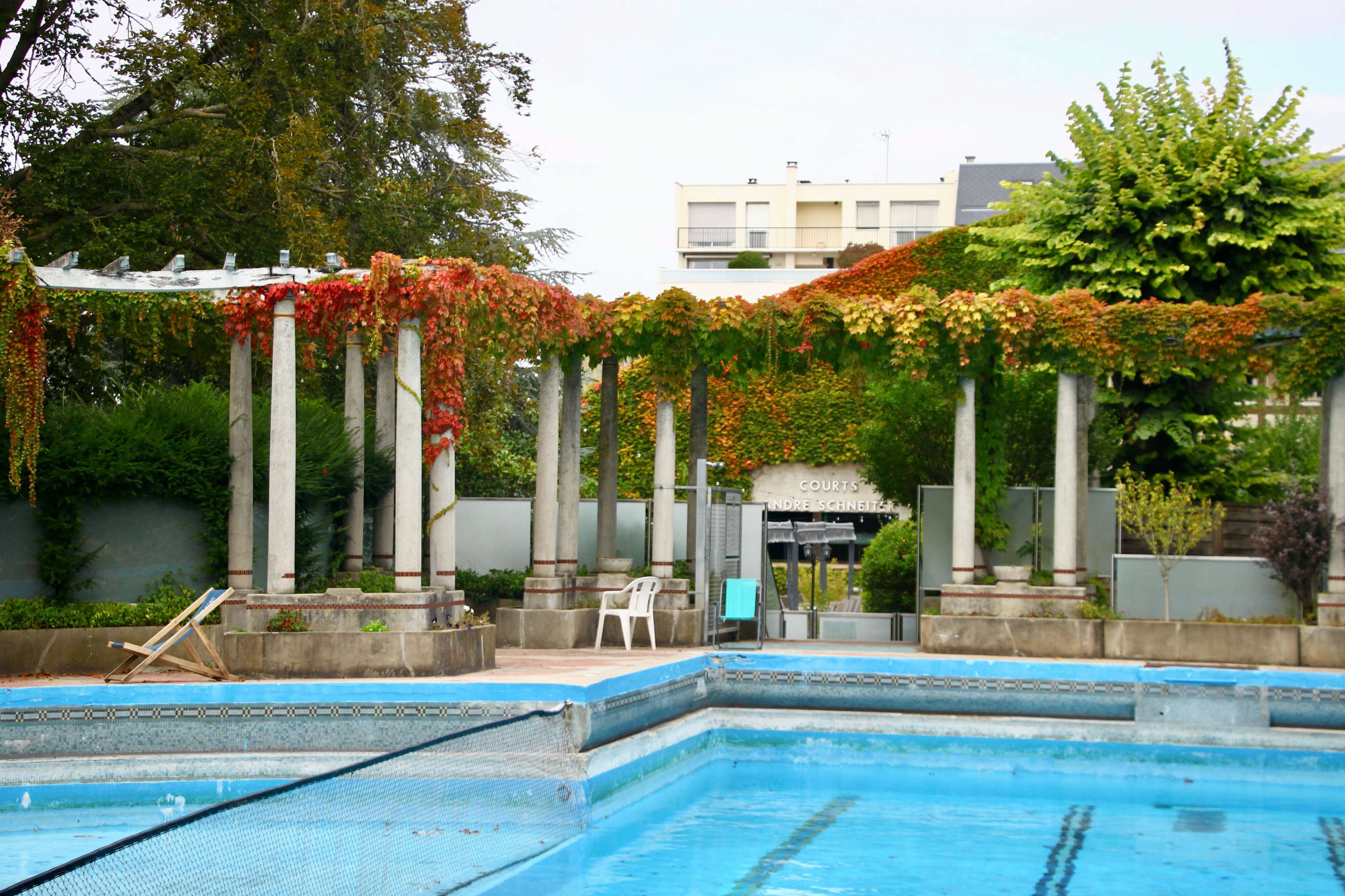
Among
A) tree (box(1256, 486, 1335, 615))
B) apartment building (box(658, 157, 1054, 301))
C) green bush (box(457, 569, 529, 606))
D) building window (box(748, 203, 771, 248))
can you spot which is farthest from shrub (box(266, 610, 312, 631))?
building window (box(748, 203, 771, 248))

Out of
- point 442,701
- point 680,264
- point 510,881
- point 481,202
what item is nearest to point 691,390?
point 481,202

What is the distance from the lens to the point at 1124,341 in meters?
16.4

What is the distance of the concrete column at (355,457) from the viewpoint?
1775 centimetres

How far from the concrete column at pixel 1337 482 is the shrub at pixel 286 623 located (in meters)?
12.2

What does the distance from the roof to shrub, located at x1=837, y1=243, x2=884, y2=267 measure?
4.89 meters

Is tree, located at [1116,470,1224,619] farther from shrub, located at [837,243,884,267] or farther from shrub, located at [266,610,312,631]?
shrub, located at [837,243,884,267]

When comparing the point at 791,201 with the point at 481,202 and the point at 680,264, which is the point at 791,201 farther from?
the point at 481,202

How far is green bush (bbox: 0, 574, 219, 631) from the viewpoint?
1339 cm

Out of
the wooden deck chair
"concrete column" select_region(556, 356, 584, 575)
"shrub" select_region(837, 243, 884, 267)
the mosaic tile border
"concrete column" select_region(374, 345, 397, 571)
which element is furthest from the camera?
"shrub" select_region(837, 243, 884, 267)

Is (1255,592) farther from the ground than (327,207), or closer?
closer

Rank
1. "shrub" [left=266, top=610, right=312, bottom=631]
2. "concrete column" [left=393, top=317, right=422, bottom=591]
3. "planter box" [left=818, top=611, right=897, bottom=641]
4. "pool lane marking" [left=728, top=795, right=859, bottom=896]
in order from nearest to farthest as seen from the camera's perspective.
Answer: "pool lane marking" [left=728, top=795, right=859, bottom=896], "shrub" [left=266, top=610, right=312, bottom=631], "concrete column" [left=393, top=317, right=422, bottom=591], "planter box" [left=818, top=611, right=897, bottom=641]

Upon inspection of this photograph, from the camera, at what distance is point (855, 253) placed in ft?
183

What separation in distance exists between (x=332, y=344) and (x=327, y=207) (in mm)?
7287

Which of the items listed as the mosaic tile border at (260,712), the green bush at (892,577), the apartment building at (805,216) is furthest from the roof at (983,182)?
the mosaic tile border at (260,712)
